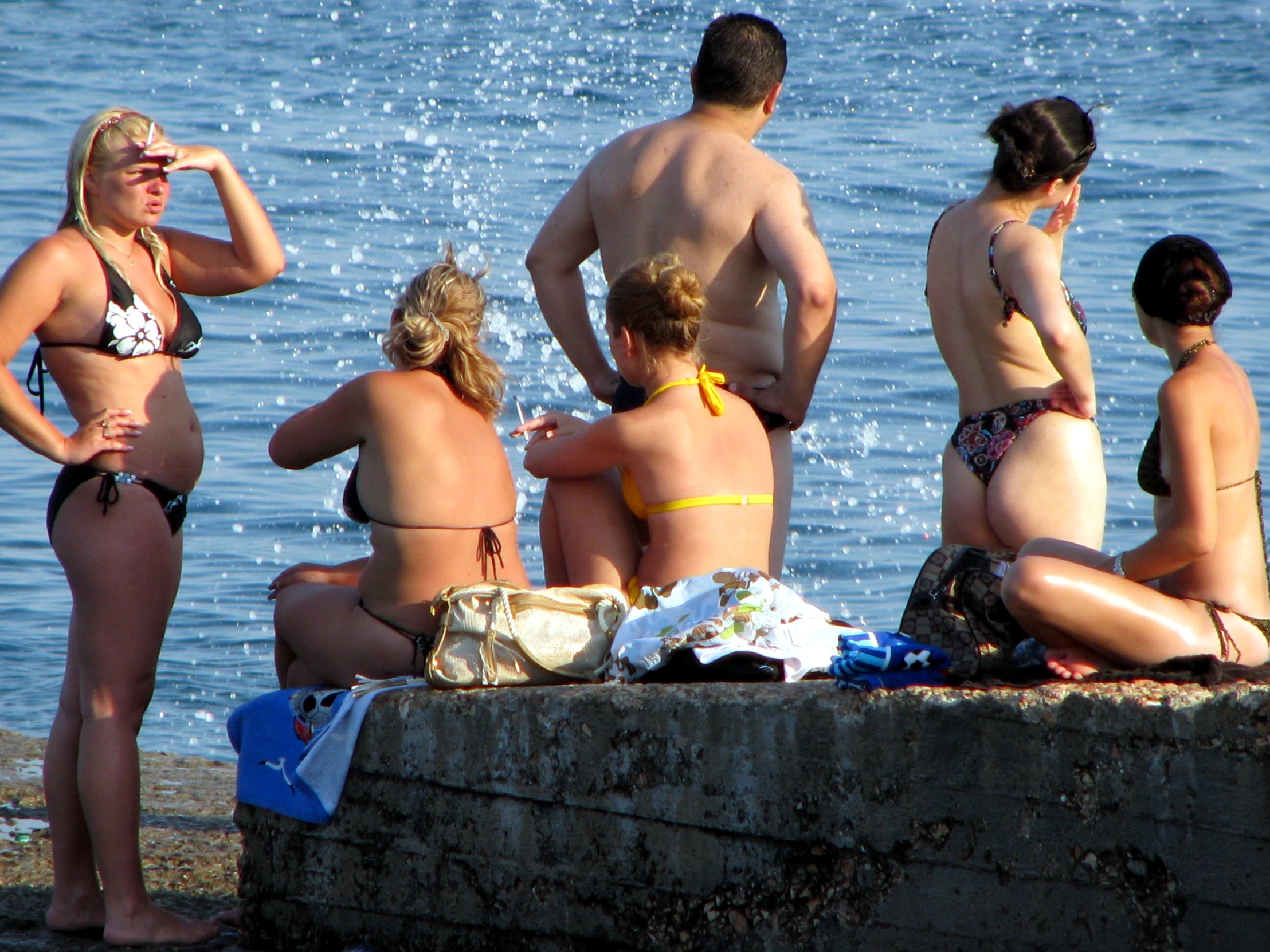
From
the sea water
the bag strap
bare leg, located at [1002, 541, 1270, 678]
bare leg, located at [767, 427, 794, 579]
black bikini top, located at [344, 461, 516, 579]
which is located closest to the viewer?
bare leg, located at [1002, 541, 1270, 678]

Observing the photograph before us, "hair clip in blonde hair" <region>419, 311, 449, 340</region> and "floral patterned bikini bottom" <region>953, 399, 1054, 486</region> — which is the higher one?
"hair clip in blonde hair" <region>419, 311, 449, 340</region>

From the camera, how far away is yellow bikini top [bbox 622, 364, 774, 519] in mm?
3752

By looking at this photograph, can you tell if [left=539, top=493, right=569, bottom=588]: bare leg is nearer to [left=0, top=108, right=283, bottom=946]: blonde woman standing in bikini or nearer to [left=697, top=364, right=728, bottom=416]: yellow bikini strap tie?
[left=697, top=364, right=728, bottom=416]: yellow bikini strap tie

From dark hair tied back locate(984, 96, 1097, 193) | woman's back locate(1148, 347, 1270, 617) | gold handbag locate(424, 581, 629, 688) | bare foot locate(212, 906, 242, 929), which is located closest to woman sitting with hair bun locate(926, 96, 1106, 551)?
dark hair tied back locate(984, 96, 1097, 193)

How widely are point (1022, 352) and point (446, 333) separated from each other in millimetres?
1556

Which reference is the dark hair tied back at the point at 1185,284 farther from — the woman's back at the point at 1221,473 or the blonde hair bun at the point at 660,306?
the blonde hair bun at the point at 660,306

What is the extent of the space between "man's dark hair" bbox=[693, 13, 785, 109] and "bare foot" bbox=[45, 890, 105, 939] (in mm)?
2743

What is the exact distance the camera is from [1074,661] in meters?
3.28

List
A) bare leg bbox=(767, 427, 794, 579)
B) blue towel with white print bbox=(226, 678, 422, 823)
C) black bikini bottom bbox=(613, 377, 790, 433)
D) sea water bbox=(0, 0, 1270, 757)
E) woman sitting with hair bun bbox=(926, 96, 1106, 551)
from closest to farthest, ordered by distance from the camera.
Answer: blue towel with white print bbox=(226, 678, 422, 823), woman sitting with hair bun bbox=(926, 96, 1106, 551), black bikini bottom bbox=(613, 377, 790, 433), bare leg bbox=(767, 427, 794, 579), sea water bbox=(0, 0, 1270, 757)

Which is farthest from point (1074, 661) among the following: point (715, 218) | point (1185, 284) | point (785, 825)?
point (715, 218)

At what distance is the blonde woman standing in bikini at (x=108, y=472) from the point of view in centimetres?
363

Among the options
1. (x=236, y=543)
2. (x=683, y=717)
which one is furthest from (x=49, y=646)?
(x=683, y=717)

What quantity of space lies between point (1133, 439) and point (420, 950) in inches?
337

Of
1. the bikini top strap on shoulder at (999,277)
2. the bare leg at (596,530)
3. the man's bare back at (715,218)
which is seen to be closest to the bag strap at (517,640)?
the bare leg at (596,530)
